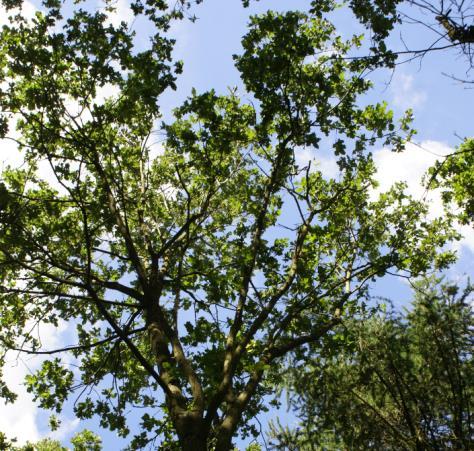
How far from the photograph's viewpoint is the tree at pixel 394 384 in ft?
26.1

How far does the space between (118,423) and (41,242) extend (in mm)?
4119

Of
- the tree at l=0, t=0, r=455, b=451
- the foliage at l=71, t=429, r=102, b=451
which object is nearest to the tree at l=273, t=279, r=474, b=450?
the tree at l=0, t=0, r=455, b=451

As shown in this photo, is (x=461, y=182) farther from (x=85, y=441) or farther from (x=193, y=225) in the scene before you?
(x=85, y=441)

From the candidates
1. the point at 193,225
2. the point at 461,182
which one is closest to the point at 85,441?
the point at 193,225

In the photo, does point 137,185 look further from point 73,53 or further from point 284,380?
point 284,380

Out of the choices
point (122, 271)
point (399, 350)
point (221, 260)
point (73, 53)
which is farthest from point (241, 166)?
point (399, 350)

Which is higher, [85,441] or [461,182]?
[461,182]

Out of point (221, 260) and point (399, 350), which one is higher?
point (221, 260)

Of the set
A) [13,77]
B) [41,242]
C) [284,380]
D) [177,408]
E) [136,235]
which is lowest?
[177,408]

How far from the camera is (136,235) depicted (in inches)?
491


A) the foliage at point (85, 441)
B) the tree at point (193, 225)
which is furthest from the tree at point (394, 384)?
the foliage at point (85, 441)

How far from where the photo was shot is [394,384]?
27.3 ft

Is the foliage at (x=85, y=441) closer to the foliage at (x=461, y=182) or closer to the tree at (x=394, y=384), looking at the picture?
the tree at (x=394, y=384)

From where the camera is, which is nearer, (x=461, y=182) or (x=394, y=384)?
(x=394, y=384)
